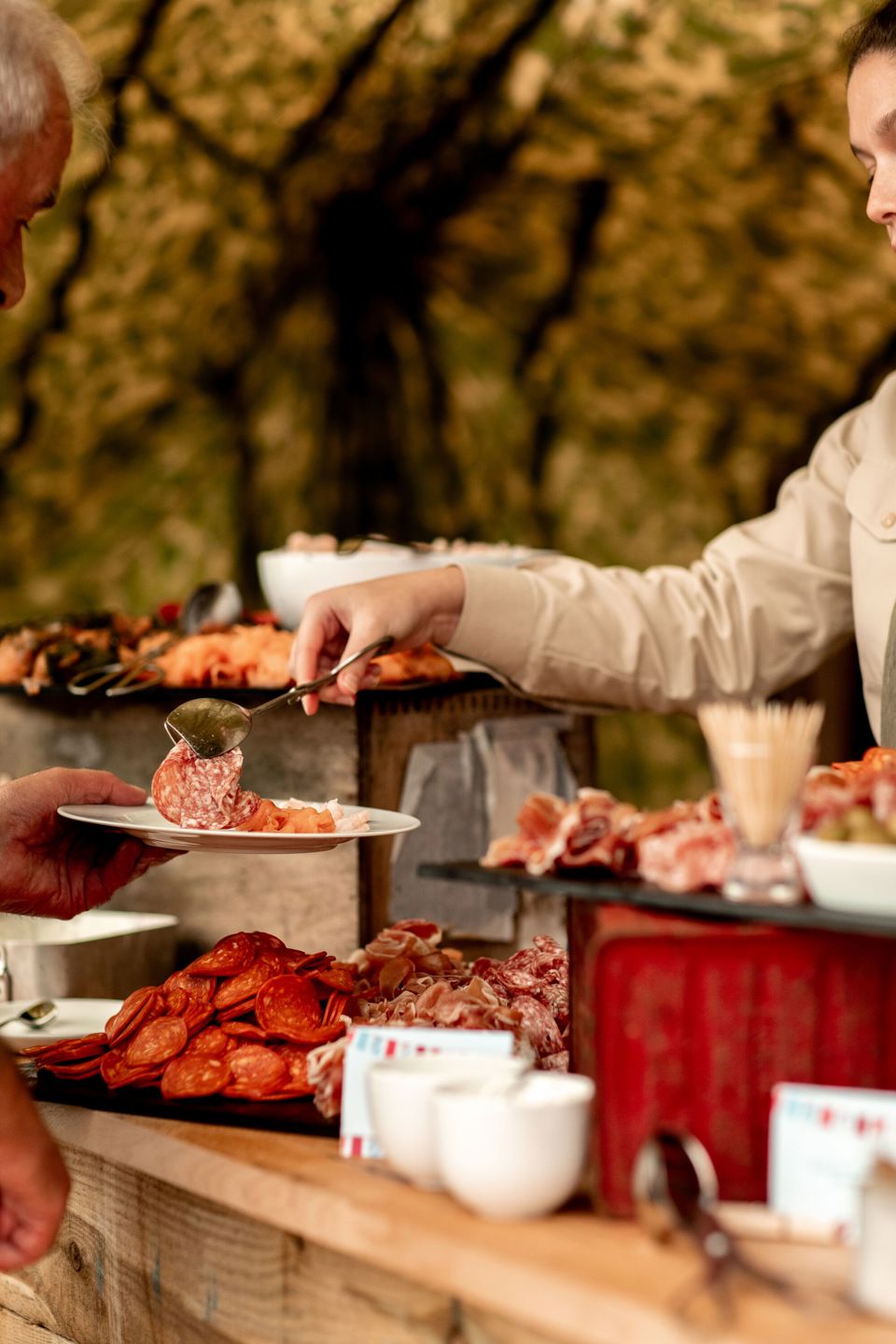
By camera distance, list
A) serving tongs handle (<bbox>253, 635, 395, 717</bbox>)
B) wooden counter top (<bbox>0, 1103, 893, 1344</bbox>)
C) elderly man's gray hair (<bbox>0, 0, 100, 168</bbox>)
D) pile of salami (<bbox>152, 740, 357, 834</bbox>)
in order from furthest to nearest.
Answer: serving tongs handle (<bbox>253, 635, 395, 717</bbox>), pile of salami (<bbox>152, 740, 357, 834</bbox>), elderly man's gray hair (<bbox>0, 0, 100, 168</bbox>), wooden counter top (<bbox>0, 1103, 893, 1344</bbox>)

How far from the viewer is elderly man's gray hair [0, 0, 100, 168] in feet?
4.66

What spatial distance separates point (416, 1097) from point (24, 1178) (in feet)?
1.07

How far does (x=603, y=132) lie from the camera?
473 cm

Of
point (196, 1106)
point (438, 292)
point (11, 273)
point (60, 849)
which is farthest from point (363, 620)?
point (438, 292)

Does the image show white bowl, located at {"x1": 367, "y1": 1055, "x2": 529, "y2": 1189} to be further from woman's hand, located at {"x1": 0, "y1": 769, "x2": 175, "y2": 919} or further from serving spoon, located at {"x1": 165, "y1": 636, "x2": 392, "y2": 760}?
woman's hand, located at {"x1": 0, "y1": 769, "x2": 175, "y2": 919}

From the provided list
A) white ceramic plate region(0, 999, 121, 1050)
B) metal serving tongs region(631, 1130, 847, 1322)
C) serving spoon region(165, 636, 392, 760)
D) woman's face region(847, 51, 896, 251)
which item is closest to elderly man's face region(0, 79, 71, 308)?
serving spoon region(165, 636, 392, 760)

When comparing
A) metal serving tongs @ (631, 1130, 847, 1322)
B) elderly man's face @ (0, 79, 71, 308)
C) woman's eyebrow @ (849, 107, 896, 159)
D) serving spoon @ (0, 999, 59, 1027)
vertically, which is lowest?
serving spoon @ (0, 999, 59, 1027)

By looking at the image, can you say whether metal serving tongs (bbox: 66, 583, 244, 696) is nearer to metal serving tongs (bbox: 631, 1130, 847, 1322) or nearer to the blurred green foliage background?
the blurred green foliage background

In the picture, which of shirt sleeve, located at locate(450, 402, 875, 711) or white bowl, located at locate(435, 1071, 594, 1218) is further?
shirt sleeve, located at locate(450, 402, 875, 711)

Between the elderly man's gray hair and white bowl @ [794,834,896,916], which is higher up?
the elderly man's gray hair

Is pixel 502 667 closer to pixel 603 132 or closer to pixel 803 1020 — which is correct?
pixel 803 1020

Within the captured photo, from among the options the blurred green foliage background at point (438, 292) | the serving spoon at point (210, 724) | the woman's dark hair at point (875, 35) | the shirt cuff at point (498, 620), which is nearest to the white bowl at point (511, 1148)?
the serving spoon at point (210, 724)

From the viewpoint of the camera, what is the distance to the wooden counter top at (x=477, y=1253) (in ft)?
2.94

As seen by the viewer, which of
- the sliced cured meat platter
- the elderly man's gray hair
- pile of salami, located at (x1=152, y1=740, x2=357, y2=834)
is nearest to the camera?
the sliced cured meat platter
